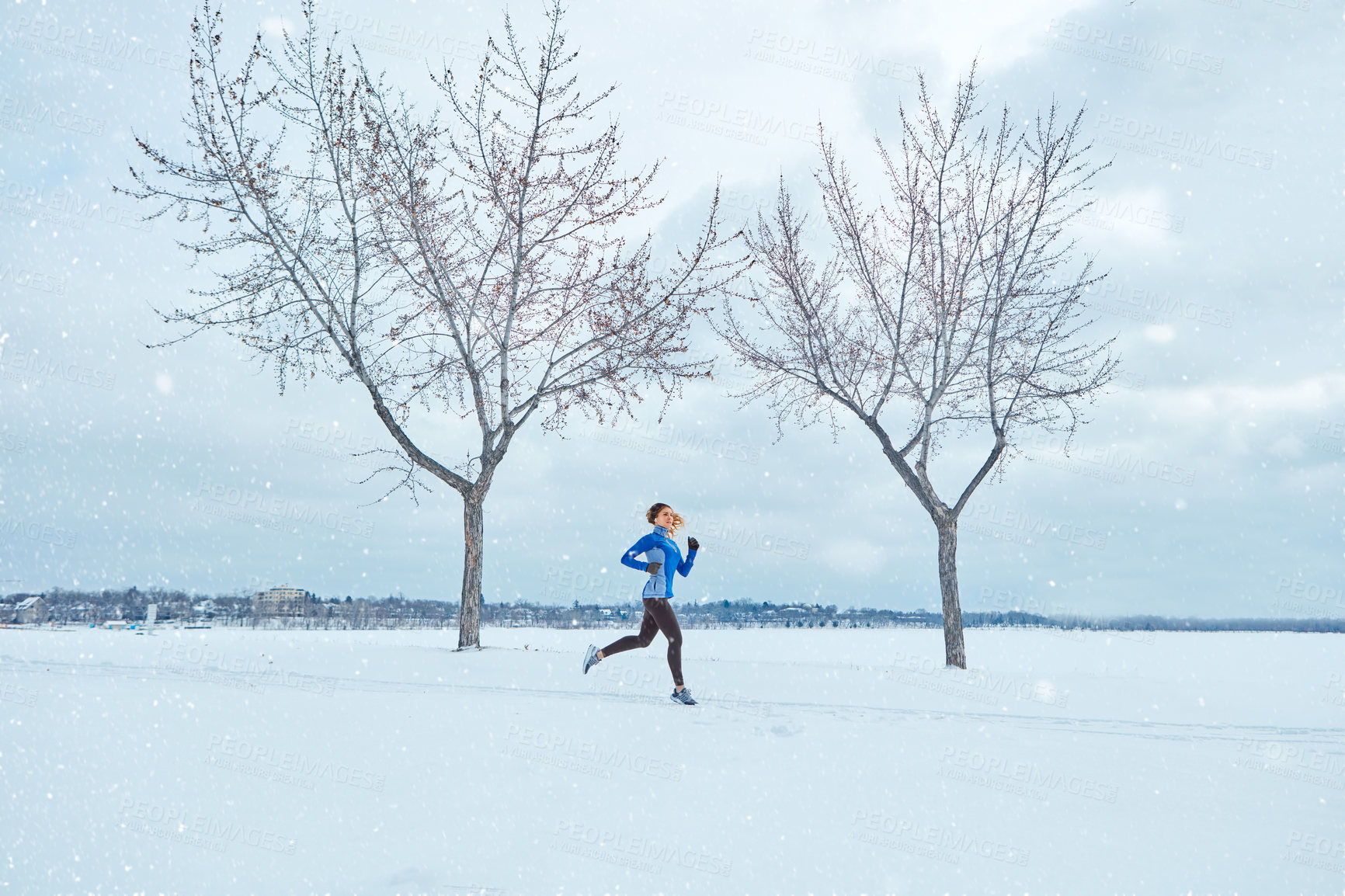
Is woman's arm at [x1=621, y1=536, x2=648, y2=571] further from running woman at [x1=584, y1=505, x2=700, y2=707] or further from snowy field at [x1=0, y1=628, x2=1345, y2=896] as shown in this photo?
snowy field at [x1=0, y1=628, x2=1345, y2=896]

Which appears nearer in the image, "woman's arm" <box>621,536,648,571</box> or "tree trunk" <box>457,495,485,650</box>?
"woman's arm" <box>621,536,648,571</box>

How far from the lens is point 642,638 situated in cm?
950

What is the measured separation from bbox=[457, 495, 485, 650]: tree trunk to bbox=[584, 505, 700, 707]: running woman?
6.06 metres

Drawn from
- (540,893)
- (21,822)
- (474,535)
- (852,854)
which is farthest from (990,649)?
(21,822)

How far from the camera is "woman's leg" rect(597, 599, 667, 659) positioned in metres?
9.26

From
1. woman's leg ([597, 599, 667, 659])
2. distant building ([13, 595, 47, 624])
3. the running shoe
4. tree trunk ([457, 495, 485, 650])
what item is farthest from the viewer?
distant building ([13, 595, 47, 624])

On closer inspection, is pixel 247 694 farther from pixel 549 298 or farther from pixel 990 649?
pixel 990 649

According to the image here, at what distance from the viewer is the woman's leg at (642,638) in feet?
30.4

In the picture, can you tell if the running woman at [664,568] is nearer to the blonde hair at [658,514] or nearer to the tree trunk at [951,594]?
the blonde hair at [658,514]

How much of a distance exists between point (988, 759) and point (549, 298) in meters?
11.1

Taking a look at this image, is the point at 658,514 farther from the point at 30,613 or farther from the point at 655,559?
the point at 30,613

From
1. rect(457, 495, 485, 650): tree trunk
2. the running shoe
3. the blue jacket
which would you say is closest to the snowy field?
the running shoe

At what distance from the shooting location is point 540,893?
461 cm

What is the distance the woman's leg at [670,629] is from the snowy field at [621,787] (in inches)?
17.0
